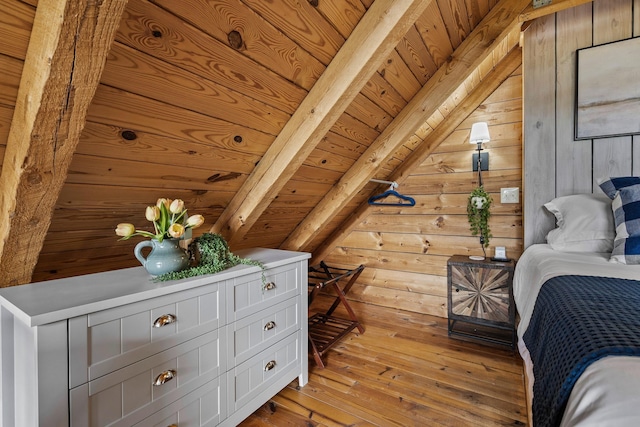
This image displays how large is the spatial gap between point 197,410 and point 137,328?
0.46 meters

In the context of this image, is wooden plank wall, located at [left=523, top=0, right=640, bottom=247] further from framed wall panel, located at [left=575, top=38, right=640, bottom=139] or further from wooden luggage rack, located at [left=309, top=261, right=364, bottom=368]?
wooden luggage rack, located at [left=309, top=261, right=364, bottom=368]

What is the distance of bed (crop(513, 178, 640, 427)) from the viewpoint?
52cm

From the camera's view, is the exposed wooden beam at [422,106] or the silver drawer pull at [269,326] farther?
the exposed wooden beam at [422,106]

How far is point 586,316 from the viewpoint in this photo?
753 millimetres

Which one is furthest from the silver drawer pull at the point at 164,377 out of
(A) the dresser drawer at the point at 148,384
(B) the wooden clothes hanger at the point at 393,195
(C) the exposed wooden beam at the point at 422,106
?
(B) the wooden clothes hanger at the point at 393,195

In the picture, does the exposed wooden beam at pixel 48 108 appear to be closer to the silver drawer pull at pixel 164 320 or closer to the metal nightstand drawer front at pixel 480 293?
the silver drawer pull at pixel 164 320

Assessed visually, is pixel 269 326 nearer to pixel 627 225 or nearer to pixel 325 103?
pixel 325 103

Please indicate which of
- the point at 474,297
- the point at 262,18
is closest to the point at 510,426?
the point at 474,297

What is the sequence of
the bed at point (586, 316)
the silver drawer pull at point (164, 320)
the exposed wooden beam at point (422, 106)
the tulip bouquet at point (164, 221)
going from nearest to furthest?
the bed at point (586, 316), the silver drawer pull at point (164, 320), the tulip bouquet at point (164, 221), the exposed wooden beam at point (422, 106)

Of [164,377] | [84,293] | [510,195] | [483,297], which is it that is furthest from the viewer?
[510,195]

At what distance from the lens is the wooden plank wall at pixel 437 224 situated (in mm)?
2328

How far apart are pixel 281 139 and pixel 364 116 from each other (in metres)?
0.57

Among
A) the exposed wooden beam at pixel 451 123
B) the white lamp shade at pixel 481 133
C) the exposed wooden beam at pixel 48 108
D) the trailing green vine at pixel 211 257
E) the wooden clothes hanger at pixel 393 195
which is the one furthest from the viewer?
the wooden clothes hanger at pixel 393 195

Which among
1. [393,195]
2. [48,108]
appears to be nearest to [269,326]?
[48,108]
